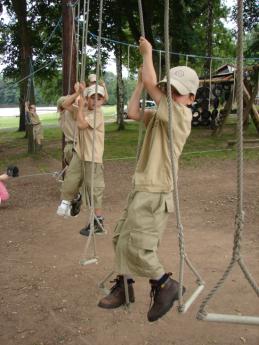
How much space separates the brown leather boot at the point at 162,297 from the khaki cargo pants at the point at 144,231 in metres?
0.06

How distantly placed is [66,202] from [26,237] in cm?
84

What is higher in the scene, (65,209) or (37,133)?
(37,133)

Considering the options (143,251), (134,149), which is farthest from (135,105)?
(134,149)

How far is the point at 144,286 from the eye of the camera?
12.9ft

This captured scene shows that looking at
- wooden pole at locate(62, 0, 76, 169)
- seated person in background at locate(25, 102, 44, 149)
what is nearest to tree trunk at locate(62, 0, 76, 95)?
wooden pole at locate(62, 0, 76, 169)

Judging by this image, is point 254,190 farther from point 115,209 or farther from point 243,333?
point 243,333

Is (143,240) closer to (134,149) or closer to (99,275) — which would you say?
(99,275)

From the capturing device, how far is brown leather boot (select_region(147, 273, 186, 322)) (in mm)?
2484

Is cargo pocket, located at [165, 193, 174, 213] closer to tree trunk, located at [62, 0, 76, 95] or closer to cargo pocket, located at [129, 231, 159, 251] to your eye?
cargo pocket, located at [129, 231, 159, 251]

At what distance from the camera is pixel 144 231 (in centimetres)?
249

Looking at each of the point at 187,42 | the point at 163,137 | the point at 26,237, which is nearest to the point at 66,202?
the point at 26,237

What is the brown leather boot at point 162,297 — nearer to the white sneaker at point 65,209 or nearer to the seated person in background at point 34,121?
the white sneaker at point 65,209

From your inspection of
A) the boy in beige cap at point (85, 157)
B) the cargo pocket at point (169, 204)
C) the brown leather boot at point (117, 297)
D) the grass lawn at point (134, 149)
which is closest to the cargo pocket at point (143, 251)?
the cargo pocket at point (169, 204)

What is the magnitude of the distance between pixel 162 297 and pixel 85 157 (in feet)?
8.30
